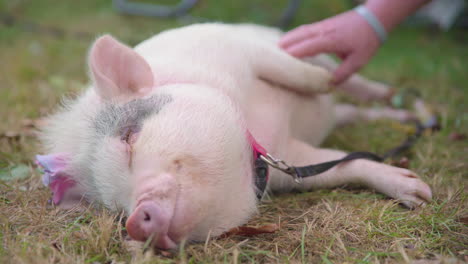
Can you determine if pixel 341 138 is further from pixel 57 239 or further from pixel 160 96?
pixel 57 239

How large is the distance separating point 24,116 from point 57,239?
216 cm

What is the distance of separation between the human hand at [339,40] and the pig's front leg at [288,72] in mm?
226

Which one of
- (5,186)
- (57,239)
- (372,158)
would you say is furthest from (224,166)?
(5,186)

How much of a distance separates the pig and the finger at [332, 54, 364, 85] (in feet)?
1.04

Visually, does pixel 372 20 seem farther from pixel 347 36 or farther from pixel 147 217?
pixel 147 217

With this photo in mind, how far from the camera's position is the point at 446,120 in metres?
3.62

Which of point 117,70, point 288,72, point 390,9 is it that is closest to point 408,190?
point 288,72

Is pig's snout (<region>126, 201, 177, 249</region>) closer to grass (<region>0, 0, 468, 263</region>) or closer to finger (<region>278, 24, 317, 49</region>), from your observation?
grass (<region>0, 0, 468, 263</region>)

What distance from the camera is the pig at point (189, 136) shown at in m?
1.76

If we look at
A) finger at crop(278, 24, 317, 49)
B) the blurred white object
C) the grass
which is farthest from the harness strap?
the blurred white object

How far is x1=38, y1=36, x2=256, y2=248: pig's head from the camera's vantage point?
1.70 metres

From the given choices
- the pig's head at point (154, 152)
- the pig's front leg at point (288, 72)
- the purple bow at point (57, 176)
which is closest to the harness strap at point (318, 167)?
the pig's head at point (154, 152)

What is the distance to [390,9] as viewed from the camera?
3145 millimetres

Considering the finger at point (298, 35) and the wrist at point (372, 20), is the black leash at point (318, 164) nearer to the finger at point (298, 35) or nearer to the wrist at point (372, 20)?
the wrist at point (372, 20)
